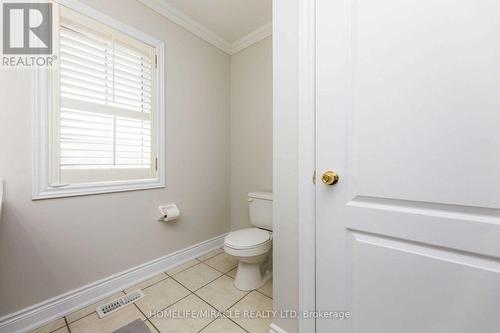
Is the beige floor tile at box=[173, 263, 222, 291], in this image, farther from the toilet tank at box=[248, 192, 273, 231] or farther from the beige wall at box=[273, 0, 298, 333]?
the beige wall at box=[273, 0, 298, 333]

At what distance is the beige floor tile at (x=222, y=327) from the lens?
3.82 ft

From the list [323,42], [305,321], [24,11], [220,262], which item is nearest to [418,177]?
[323,42]

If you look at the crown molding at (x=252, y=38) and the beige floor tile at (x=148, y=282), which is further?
the crown molding at (x=252, y=38)

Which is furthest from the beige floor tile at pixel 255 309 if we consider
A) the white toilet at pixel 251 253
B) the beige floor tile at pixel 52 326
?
the beige floor tile at pixel 52 326

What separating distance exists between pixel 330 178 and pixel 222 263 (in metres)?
1.54

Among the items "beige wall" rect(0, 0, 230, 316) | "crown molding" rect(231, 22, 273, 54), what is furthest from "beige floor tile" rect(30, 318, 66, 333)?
"crown molding" rect(231, 22, 273, 54)

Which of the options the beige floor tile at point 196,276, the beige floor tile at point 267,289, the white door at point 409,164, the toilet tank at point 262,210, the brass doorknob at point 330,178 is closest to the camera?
the white door at point 409,164

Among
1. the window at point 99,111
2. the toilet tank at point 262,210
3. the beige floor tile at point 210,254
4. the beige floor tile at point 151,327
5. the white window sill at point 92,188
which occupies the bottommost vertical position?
the beige floor tile at point 151,327

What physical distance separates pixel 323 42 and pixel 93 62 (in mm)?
1544

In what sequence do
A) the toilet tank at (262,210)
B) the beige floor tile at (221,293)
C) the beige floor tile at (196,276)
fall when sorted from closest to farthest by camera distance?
the beige floor tile at (221,293) < the beige floor tile at (196,276) < the toilet tank at (262,210)

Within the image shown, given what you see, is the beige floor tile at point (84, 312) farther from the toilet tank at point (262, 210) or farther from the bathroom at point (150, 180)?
the toilet tank at point (262, 210)

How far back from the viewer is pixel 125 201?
158 centimetres

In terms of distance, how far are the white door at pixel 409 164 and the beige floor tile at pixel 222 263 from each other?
111 centimetres

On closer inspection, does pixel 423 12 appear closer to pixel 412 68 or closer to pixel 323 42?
pixel 412 68
